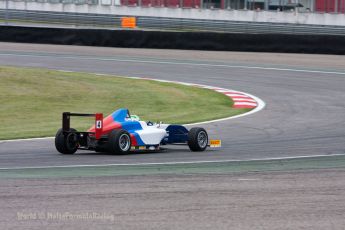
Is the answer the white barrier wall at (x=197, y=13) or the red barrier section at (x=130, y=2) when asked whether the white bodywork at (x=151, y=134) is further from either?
the red barrier section at (x=130, y=2)

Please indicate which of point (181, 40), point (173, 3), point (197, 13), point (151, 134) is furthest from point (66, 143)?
point (173, 3)

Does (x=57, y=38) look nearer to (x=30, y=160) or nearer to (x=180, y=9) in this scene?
(x=180, y=9)

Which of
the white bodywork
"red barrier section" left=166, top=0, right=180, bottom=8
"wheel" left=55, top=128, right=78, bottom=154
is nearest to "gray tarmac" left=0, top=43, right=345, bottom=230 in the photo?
"wheel" left=55, top=128, right=78, bottom=154

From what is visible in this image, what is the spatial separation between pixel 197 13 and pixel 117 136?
41.5 m

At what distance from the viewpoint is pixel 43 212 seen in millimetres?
7363

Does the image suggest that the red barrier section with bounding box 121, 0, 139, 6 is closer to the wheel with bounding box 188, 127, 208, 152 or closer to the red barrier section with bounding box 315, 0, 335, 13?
the red barrier section with bounding box 315, 0, 335, 13

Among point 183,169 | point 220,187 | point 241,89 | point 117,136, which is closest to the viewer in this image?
point 220,187

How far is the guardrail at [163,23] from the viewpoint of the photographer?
4328 cm

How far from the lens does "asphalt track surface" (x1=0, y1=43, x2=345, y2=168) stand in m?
12.1

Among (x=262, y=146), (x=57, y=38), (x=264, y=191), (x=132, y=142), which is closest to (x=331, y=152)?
(x=262, y=146)

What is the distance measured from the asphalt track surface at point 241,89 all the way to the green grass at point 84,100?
1.38 metres

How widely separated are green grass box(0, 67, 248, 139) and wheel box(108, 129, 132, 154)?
3243 millimetres

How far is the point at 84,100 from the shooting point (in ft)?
68.1

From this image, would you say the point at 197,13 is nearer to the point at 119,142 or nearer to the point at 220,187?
the point at 119,142
